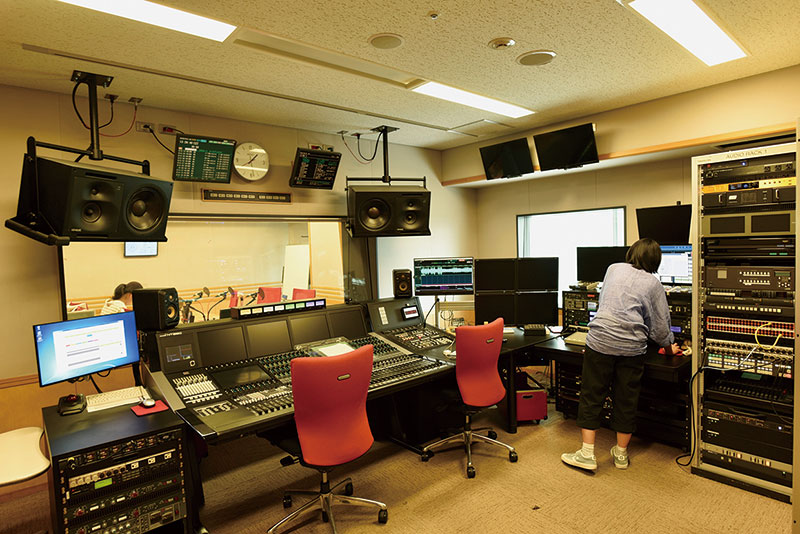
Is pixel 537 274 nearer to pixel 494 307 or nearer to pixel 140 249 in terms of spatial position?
pixel 494 307

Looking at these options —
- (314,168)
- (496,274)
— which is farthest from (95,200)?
(496,274)

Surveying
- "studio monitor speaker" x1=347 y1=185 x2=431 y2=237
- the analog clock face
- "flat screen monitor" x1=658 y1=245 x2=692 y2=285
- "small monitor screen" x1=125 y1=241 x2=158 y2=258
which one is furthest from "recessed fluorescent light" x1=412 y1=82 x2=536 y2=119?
"small monitor screen" x1=125 y1=241 x2=158 y2=258

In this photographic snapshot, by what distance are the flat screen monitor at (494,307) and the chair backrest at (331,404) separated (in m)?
1.95

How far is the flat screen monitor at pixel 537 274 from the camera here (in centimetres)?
405

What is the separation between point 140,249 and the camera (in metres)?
3.63

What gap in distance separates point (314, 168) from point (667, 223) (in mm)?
3092

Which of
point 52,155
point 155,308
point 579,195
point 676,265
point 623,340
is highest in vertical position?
point 52,155

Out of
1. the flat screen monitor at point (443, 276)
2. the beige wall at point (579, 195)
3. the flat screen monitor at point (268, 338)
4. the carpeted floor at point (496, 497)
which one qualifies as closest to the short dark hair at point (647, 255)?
the carpeted floor at point (496, 497)

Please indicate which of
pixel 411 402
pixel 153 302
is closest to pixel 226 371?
pixel 153 302

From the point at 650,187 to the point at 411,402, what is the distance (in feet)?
10.2

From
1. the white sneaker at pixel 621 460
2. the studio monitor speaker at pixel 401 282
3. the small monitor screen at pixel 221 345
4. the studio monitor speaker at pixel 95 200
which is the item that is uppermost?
the studio monitor speaker at pixel 95 200

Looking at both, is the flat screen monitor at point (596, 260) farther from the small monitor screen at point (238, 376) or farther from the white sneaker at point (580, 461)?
the small monitor screen at point (238, 376)

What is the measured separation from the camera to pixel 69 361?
2.40 metres

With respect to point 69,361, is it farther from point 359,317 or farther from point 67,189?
point 359,317
